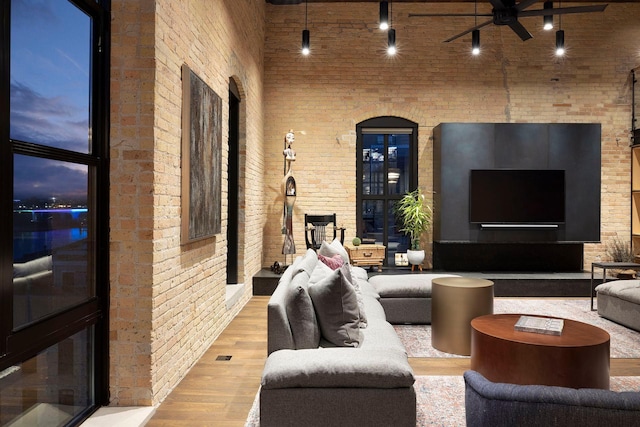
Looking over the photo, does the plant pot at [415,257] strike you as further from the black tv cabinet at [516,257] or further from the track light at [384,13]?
the track light at [384,13]

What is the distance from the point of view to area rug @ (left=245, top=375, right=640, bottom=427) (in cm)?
294

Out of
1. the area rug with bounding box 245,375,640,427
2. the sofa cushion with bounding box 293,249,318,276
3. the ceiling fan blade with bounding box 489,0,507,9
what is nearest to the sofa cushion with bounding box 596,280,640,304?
the area rug with bounding box 245,375,640,427

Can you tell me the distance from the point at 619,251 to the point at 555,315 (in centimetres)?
295

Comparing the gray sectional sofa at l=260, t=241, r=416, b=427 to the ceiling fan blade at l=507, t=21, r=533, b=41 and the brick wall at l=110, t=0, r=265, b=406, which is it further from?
the ceiling fan blade at l=507, t=21, r=533, b=41

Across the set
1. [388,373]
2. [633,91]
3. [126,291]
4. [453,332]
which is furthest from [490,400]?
[633,91]

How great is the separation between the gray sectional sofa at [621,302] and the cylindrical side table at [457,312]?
1842mm

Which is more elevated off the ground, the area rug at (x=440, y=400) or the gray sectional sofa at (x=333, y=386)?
the gray sectional sofa at (x=333, y=386)

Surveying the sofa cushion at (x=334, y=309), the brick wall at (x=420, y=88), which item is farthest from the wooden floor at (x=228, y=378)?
the brick wall at (x=420, y=88)

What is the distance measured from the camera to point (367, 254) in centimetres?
742

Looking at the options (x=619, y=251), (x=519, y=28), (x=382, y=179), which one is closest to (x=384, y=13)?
(x=519, y=28)

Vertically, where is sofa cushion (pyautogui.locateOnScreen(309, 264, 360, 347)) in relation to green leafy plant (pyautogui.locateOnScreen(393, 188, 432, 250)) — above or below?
below

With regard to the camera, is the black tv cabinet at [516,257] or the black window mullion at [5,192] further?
the black tv cabinet at [516,257]

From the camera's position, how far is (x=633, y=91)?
26.0 ft

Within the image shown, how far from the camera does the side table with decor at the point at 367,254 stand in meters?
7.42
